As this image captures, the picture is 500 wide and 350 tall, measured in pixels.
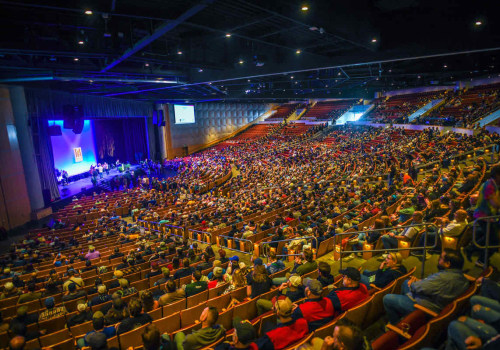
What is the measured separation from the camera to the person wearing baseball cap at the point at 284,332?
303 centimetres

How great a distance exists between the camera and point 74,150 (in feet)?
80.1

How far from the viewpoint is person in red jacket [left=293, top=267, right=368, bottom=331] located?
341 cm

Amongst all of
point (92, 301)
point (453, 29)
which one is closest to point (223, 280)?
point (92, 301)

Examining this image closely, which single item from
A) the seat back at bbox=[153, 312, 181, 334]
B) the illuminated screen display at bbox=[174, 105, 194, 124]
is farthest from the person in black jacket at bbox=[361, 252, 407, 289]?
the illuminated screen display at bbox=[174, 105, 194, 124]

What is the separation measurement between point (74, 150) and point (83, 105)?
197 inches

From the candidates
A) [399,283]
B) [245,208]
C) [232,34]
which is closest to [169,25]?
[232,34]

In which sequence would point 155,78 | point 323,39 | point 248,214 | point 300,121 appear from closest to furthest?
point 323,39 < point 248,214 < point 155,78 < point 300,121

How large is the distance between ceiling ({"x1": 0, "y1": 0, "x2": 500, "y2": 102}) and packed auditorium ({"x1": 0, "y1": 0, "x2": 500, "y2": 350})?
2.2 inches

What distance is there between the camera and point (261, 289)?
14.8 ft

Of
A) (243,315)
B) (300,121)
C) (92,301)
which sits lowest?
(92,301)

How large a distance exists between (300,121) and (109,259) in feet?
131

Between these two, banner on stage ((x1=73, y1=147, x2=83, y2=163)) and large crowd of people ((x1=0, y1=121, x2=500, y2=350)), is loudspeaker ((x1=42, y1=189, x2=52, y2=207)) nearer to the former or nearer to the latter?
large crowd of people ((x1=0, y1=121, x2=500, y2=350))

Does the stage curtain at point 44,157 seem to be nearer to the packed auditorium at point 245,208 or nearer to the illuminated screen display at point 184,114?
the packed auditorium at point 245,208

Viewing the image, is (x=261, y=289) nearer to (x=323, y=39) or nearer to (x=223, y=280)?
(x=223, y=280)
